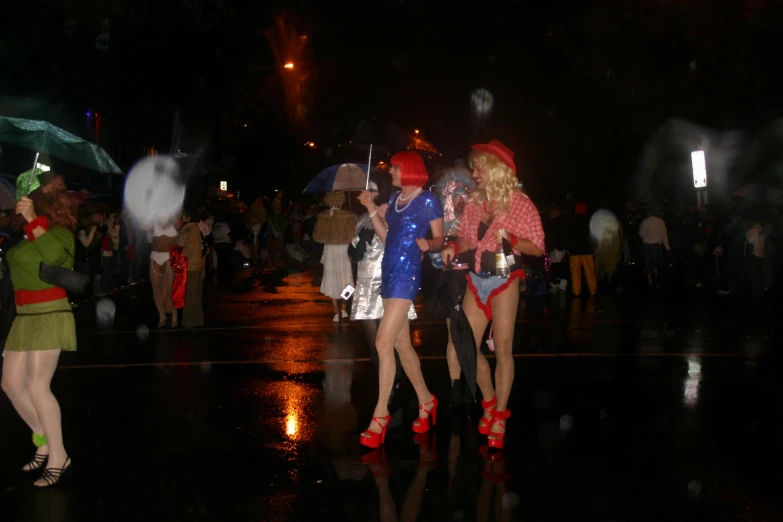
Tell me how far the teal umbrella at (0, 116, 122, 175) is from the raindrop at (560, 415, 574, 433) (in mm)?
4183

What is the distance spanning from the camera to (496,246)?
649cm

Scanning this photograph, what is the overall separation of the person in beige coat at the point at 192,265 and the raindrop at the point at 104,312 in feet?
4.43

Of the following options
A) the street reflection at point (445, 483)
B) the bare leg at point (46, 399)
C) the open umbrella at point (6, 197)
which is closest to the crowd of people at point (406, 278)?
the bare leg at point (46, 399)

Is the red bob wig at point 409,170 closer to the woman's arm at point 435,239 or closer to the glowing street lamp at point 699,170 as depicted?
the woman's arm at point 435,239

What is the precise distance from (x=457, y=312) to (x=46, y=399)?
298cm

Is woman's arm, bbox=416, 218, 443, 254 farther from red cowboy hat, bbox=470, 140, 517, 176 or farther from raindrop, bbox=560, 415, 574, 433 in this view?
raindrop, bbox=560, 415, 574, 433

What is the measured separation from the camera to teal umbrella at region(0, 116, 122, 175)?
7402mm

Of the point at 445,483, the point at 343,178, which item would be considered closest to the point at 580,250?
the point at 343,178

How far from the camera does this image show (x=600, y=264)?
69.3 feet

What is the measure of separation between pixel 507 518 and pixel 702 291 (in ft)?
52.9

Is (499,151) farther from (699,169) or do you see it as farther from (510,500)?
(699,169)

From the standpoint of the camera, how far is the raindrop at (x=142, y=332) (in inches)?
479

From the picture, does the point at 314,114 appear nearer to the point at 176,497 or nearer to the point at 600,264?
the point at 600,264

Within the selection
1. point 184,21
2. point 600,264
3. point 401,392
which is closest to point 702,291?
point 600,264
